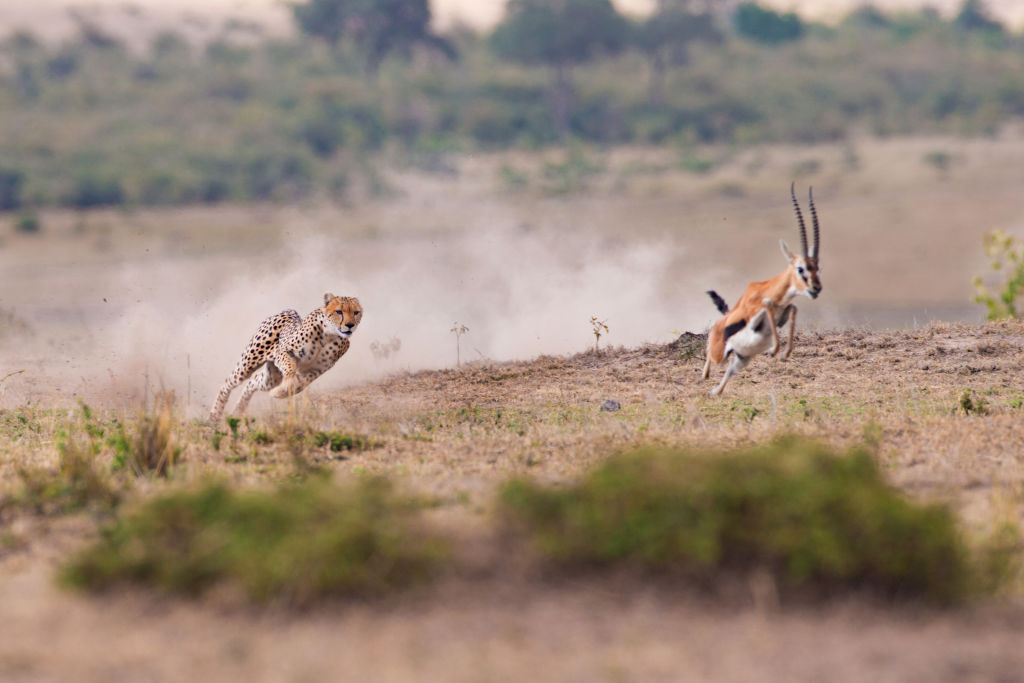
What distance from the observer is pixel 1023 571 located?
20.4 feet

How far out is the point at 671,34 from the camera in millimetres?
64312


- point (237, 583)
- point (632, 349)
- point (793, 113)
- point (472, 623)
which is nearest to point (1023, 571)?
point (472, 623)

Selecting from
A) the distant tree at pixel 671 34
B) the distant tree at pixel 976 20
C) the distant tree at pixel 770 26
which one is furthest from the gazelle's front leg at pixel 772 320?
the distant tree at pixel 976 20

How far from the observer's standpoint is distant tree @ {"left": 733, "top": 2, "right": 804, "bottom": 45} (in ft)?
251

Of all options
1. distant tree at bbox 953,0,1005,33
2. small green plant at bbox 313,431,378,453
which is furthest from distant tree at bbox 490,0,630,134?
small green plant at bbox 313,431,378,453

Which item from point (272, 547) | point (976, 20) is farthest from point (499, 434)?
point (976, 20)

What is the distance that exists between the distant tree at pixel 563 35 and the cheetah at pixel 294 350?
151ft

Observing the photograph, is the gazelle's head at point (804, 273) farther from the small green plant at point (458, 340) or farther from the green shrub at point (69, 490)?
the small green plant at point (458, 340)

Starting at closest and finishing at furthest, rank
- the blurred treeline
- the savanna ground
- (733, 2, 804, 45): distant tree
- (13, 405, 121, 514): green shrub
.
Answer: the savanna ground < (13, 405, 121, 514): green shrub < the blurred treeline < (733, 2, 804, 45): distant tree

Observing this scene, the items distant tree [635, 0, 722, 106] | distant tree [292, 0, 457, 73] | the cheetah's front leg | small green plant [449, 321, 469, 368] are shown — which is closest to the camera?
the cheetah's front leg

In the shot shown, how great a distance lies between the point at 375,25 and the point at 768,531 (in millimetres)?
59921

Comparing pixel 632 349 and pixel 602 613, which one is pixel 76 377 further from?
pixel 602 613

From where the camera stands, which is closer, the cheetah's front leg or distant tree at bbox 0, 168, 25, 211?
the cheetah's front leg

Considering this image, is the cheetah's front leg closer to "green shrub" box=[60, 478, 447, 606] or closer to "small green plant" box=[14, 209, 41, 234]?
"green shrub" box=[60, 478, 447, 606]
